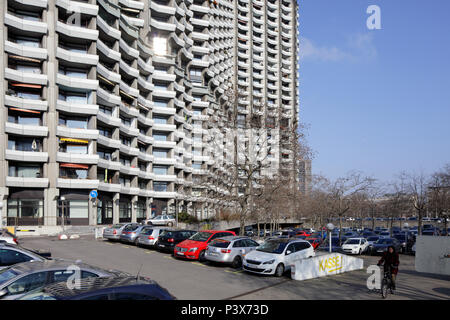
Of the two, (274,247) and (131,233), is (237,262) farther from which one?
(131,233)

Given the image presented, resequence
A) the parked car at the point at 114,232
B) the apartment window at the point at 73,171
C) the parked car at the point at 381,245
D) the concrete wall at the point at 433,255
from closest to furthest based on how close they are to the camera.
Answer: the concrete wall at the point at 433,255 < the parked car at the point at 114,232 < the parked car at the point at 381,245 < the apartment window at the point at 73,171

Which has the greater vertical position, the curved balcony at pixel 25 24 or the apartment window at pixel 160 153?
the curved balcony at pixel 25 24

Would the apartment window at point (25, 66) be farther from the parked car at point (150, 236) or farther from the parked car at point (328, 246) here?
the parked car at point (328, 246)

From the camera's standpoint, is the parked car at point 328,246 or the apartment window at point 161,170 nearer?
the parked car at point 328,246

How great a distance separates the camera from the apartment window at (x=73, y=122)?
150ft

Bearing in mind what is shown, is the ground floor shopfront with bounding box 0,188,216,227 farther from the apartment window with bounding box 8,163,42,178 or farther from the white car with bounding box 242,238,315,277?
the white car with bounding box 242,238,315,277

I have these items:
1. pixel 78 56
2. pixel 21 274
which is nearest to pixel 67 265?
pixel 21 274

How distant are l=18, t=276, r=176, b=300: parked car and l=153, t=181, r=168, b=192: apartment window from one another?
61245 mm

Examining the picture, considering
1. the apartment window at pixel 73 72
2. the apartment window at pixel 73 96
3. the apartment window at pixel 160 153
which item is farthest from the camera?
the apartment window at pixel 160 153

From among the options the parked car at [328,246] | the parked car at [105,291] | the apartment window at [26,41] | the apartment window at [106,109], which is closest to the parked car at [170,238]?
the parked car at [328,246]

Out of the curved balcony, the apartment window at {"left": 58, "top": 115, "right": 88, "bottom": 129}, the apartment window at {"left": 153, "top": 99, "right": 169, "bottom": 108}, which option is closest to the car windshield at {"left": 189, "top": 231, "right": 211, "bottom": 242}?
the apartment window at {"left": 58, "top": 115, "right": 88, "bottom": 129}

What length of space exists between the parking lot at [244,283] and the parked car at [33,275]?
11.0 feet

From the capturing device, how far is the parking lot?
12.9 meters

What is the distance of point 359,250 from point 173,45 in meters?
51.0
